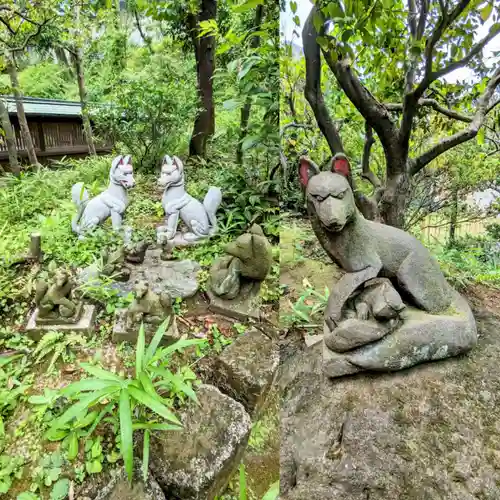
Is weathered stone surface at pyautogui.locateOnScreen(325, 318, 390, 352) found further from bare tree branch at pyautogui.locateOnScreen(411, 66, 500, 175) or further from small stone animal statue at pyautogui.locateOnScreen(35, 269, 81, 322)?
small stone animal statue at pyautogui.locateOnScreen(35, 269, 81, 322)

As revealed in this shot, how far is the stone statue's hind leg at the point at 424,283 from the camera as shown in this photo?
3.28 ft

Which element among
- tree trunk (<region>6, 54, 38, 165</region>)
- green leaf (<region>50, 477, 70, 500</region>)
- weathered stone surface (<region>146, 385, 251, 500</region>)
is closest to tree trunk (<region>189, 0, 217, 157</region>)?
tree trunk (<region>6, 54, 38, 165</region>)

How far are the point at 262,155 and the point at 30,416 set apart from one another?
1.36 meters

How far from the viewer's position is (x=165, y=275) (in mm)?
1779

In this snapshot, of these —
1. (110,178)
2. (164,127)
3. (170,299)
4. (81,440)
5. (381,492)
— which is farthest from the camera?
(164,127)

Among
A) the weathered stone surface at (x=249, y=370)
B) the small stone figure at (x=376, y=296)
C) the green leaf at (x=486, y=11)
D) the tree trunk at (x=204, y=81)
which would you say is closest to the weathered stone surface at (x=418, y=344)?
the small stone figure at (x=376, y=296)

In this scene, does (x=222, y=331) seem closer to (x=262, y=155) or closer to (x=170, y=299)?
(x=170, y=299)

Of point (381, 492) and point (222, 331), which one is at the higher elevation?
point (381, 492)

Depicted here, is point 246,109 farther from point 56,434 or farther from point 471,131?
point 56,434

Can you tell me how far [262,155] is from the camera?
5.90 feet

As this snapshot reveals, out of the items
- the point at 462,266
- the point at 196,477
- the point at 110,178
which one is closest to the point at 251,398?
the point at 196,477

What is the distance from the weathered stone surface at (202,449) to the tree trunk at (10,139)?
126cm

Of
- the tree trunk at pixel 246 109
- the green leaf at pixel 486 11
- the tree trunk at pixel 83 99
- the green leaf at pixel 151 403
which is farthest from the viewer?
the tree trunk at pixel 83 99

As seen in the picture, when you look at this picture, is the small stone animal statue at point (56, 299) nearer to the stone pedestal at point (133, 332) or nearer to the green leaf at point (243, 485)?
the stone pedestal at point (133, 332)
